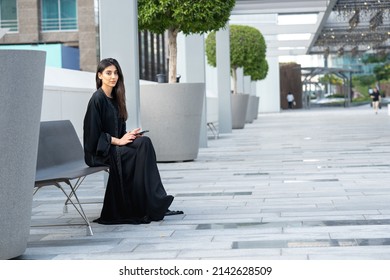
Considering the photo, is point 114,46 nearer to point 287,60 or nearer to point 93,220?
point 93,220

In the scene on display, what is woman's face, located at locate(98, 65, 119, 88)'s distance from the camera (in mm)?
6262

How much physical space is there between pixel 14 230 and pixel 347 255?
5.68ft

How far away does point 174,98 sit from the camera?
11.4m

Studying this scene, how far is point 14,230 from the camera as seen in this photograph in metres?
4.52

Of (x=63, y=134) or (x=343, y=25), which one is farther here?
(x=343, y=25)

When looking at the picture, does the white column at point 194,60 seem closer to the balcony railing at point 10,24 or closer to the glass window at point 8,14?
the glass window at point 8,14

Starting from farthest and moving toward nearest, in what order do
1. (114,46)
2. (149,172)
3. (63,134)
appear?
(114,46), (63,134), (149,172)

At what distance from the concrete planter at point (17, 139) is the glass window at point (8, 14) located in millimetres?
16479

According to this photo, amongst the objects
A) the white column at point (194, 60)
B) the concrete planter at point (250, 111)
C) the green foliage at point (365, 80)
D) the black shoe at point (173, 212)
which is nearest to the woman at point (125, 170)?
the black shoe at point (173, 212)

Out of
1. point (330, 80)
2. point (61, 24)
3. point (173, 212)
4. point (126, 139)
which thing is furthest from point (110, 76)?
point (330, 80)

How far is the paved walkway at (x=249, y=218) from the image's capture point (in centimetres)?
477

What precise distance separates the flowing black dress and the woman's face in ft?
0.39

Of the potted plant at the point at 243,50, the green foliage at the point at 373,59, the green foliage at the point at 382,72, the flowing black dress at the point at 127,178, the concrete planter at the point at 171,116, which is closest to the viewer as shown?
the flowing black dress at the point at 127,178
